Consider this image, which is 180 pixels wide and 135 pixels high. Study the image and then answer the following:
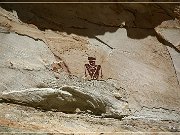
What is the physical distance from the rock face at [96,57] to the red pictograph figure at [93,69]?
0.10ft

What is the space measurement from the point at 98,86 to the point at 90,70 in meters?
0.15

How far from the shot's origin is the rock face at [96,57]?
8.18 feet

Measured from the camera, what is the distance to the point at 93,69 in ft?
8.73

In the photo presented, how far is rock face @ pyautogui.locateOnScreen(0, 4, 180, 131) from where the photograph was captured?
8.18 ft

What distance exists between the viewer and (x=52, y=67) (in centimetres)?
260

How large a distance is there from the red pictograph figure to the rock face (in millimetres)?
30

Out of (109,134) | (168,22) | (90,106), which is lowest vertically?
(109,134)

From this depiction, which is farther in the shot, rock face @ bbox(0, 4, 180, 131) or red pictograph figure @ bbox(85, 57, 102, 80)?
red pictograph figure @ bbox(85, 57, 102, 80)

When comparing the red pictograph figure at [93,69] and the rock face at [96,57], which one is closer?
the rock face at [96,57]

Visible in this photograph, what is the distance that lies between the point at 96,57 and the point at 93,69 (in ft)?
0.32

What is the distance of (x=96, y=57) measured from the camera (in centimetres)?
271

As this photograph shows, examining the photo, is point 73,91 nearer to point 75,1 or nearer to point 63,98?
point 63,98

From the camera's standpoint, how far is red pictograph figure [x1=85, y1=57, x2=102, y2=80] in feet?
8.61

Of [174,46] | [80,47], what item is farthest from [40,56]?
[174,46]
